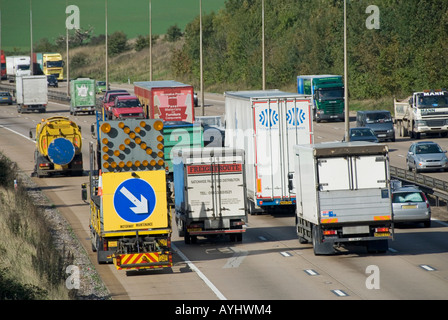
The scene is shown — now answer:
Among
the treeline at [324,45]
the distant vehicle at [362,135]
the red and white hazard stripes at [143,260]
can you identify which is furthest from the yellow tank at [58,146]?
the treeline at [324,45]

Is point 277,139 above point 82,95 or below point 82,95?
below

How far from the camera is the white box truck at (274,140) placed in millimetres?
34656

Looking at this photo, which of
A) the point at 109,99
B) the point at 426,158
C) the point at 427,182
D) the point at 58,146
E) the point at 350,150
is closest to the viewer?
the point at 350,150

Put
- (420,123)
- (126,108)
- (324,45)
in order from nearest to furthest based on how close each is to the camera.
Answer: (420,123) → (126,108) → (324,45)

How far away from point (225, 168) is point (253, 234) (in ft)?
10.7

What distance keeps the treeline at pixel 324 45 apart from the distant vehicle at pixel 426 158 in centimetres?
3254

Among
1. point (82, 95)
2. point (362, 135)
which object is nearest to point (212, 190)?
point (362, 135)

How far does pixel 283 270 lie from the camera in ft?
84.0

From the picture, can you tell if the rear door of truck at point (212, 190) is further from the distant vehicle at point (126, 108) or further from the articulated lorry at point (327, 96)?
the articulated lorry at point (327, 96)

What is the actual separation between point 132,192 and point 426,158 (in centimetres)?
2418

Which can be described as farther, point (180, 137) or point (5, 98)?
point (5, 98)

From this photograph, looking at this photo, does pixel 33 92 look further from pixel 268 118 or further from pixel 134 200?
pixel 134 200
